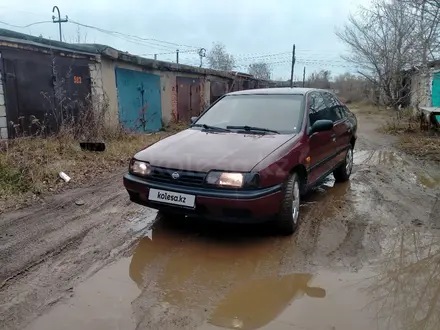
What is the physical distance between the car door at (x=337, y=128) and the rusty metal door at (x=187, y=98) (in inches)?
369

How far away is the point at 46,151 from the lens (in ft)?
21.9

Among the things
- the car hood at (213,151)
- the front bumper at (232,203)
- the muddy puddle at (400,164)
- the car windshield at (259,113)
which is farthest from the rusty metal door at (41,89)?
the muddy puddle at (400,164)

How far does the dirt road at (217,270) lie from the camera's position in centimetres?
239

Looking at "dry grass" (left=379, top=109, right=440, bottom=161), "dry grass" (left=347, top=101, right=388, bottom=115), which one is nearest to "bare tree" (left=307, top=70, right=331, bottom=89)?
"dry grass" (left=347, top=101, right=388, bottom=115)

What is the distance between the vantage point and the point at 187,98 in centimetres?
1497

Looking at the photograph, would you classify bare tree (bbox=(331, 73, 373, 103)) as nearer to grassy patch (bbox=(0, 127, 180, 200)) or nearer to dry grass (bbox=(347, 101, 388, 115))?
dry grass (bbox=(347, 101, 388, 115))

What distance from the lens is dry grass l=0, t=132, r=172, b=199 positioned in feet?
16.6

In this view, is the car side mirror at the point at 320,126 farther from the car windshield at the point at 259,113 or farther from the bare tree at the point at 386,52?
the bare tree at the point at 386,52

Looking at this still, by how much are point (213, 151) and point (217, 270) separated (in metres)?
1.11

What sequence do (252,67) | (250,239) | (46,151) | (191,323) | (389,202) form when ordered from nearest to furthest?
(191,323) < (250,239) < (389,202) < (46,151) < (252,67)

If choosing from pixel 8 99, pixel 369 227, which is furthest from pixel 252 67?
pixel 369 227

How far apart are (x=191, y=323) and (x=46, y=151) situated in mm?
5457

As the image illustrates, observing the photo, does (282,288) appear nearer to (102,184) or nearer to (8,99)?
(102,184)

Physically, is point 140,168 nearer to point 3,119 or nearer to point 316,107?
point 316,107
